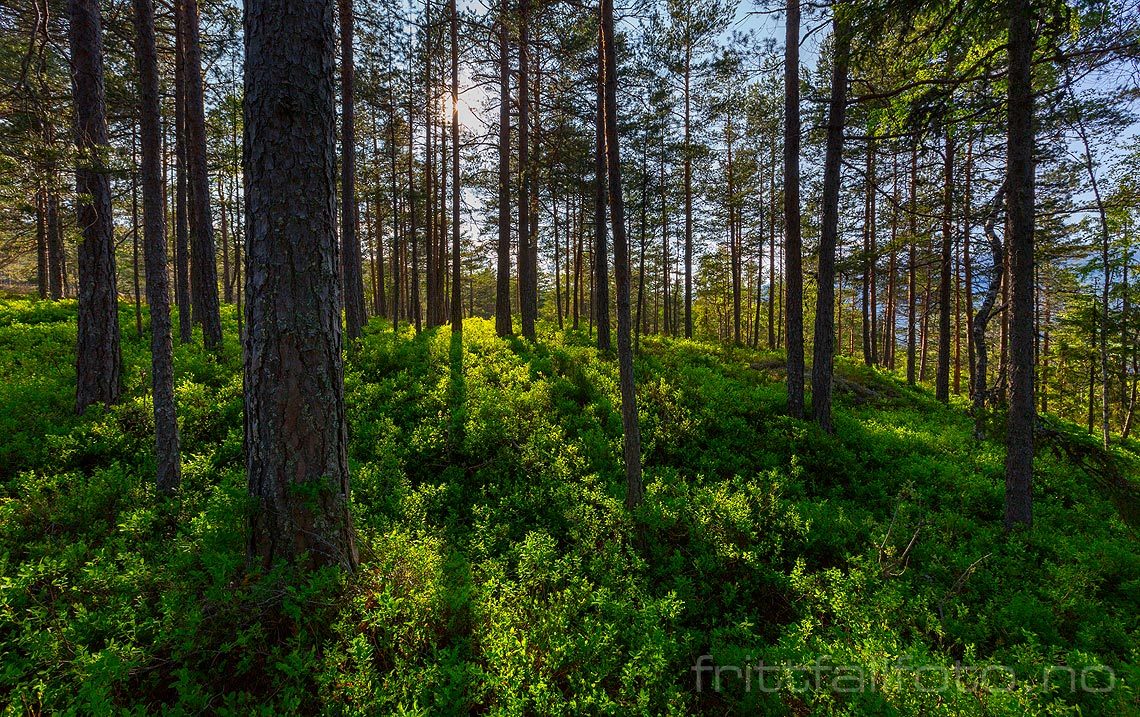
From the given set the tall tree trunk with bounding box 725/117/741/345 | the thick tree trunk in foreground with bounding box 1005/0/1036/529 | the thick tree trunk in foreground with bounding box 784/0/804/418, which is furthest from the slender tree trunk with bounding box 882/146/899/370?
the thick tree trunk in foreground with bounding box 1005/0/1036/529

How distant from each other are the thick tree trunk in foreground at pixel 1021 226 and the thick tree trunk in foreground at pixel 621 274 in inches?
201

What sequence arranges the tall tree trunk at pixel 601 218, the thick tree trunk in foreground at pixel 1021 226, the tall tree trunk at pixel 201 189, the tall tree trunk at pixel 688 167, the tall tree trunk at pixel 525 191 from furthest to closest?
the tall tree trunk at pixel 688 167, the tall tree trunk at pixel 525 191, the tall tree trunk at pixel 201 189, the tall tree trunk at pixel 601 218, the thick tree trunk in foreground at pixel 1021 226

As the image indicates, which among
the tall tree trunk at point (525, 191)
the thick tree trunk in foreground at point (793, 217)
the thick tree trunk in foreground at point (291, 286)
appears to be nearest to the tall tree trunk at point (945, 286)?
the thick tree trunk in foreground at point (793, 217)

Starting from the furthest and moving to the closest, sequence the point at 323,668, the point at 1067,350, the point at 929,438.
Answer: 1. the point at 1067,350
2. the point at 929,438
3. the point at 323,668

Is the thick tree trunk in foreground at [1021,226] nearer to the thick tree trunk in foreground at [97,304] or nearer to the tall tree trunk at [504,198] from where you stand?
the tall tree trunk at [504,198]

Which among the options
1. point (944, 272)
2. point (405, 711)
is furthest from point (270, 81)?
point (944, 272)

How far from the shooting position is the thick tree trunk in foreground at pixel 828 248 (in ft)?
26.0

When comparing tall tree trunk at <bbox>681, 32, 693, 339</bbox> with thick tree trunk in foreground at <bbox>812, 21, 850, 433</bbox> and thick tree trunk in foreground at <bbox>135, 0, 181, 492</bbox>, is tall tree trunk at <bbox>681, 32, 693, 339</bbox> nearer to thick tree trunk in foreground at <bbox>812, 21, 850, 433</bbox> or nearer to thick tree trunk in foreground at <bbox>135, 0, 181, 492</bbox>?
thick tree trunk in foreground at <bbox>812, 21, 850, 433</bbox>

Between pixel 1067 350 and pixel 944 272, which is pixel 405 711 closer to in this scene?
pixel 944 272

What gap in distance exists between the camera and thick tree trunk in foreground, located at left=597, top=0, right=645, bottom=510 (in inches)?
205

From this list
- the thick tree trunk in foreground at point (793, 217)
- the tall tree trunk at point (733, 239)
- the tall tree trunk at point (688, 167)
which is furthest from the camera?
the tall tree trunk at point (733, 239)

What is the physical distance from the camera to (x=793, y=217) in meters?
8.65

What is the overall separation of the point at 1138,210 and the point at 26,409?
2640 centimetres

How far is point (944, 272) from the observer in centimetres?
1249
